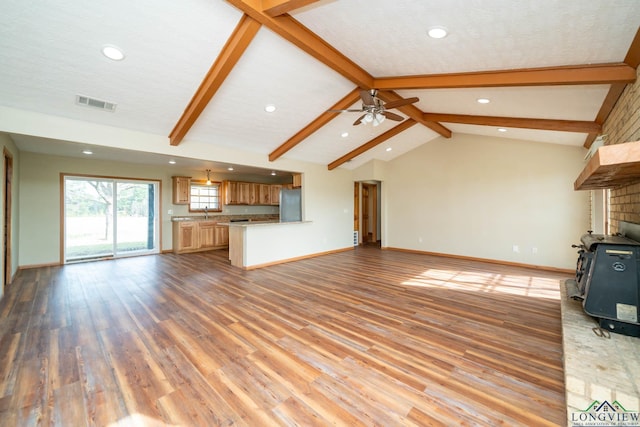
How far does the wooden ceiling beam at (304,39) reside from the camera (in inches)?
95.3

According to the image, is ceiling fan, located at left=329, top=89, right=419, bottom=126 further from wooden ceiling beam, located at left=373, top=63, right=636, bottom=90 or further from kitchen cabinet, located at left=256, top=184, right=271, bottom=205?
kitchen cabinet, located at left=256, top=184, right=271, bottom=205

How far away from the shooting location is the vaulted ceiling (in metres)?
2.22

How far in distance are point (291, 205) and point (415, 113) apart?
375cm

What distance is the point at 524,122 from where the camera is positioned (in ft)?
14.6

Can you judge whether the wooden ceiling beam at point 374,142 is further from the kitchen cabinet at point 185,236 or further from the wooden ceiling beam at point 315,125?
the kitchen cabinet at point 185,236

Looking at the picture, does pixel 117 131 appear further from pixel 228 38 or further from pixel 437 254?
pixel 437 254

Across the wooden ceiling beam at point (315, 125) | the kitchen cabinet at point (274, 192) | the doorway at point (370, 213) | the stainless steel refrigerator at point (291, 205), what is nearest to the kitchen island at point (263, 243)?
the stainless steel refrigerator at point (291, 205)

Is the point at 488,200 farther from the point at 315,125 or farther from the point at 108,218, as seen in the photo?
the point at 108,218

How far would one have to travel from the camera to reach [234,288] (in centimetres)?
424

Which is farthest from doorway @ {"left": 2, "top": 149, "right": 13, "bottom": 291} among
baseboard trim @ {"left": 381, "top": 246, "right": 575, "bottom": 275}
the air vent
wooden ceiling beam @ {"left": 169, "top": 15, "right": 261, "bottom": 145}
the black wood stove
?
baseboard trim @ {"left": 381, "top": 246, "right": 575, "bottom": 275}

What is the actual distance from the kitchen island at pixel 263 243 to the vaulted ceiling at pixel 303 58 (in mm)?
2125

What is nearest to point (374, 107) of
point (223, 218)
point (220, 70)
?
point (220, 70)

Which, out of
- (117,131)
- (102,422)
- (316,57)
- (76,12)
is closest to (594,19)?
(316,57)

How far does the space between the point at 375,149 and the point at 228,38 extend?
16.4 ft
